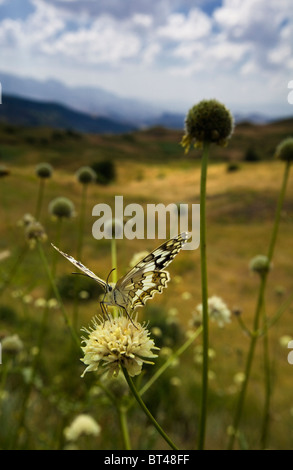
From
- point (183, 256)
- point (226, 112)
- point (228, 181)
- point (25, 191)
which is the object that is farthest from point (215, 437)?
point (228, 181)

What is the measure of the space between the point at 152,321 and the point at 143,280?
5.65 meters

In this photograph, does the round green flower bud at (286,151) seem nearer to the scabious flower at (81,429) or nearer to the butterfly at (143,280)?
the butterfly at (143,280)

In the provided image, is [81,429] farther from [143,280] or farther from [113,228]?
[143,280]

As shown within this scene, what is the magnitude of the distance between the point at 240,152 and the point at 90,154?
67.0 ft

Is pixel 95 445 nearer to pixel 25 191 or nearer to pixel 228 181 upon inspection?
pixel 25 191

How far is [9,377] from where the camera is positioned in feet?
16.6

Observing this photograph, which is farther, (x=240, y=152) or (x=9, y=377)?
(x=240, y=152)

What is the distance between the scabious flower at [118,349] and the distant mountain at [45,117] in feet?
396

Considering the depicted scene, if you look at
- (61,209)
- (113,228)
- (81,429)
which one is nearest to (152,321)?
(81,429)

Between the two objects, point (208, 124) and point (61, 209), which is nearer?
point (208, 124)

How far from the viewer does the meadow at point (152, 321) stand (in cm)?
304

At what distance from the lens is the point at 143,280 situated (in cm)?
146

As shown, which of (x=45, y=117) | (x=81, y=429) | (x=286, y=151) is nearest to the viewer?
(x=286, y=151)

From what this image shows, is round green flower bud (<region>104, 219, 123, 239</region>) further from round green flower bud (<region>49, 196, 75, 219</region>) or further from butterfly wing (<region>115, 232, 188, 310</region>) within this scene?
butterfly wing (<region>115, 232, 188, 310</region>)
